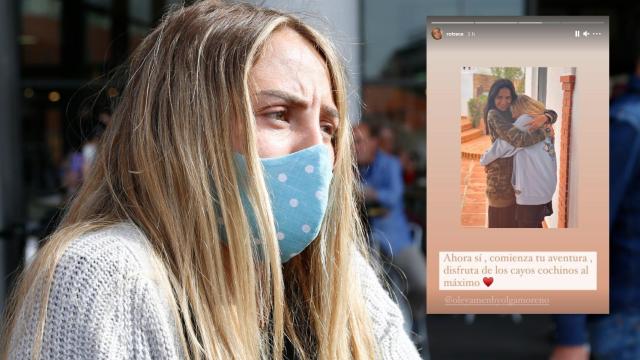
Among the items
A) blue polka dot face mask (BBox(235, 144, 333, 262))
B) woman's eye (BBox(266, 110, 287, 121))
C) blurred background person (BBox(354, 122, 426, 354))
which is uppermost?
woman's eye (BBox(266, 110, 287, 121))

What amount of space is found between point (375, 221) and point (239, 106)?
4.52 m

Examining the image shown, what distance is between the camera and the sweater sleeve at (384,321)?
1.65 metres

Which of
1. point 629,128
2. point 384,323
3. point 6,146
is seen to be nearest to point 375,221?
point 6,146

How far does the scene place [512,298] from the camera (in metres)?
1.43

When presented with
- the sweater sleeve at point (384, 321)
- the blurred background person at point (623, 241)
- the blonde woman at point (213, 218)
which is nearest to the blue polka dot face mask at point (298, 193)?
the blonde woman at point (213, 218)

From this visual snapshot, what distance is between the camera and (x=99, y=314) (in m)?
1.24

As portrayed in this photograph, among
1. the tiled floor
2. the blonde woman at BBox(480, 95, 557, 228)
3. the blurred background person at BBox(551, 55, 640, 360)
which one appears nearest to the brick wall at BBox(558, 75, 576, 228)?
the blonde woman at BBox(480, 95, 557, 228)

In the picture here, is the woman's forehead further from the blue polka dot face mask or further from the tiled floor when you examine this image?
the tiled floor

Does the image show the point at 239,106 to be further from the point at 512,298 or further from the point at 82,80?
the point at 82,80

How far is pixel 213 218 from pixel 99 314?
25 cm

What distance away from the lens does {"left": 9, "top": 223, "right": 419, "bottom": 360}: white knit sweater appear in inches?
48.5

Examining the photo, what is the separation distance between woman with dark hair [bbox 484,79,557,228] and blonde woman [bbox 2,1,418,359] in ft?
0.92

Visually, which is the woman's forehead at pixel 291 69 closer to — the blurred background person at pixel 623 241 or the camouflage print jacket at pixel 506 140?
the camouflage print jacket at pixel 506 140

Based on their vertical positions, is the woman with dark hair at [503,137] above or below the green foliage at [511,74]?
below
